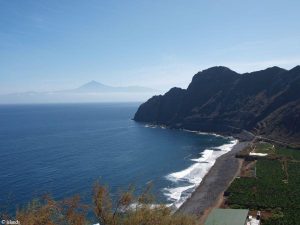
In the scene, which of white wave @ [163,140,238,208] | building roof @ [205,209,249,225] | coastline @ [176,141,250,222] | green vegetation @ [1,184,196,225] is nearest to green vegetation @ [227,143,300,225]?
coastline @ [176,141,250,222]

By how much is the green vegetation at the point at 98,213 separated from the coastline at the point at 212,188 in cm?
4122

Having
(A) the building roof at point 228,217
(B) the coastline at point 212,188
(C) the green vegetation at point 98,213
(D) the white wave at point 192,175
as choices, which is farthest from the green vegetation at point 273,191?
(C) the green vegetation at point 98,213

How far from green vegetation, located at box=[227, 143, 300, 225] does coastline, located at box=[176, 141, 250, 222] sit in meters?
3.95

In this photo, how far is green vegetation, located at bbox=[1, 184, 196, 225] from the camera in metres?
26.5

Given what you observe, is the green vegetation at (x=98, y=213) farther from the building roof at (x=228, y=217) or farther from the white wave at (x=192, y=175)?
the white wave at (x=192, y=175)

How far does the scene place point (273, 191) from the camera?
284 feet

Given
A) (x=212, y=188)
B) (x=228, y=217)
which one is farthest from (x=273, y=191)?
(x=228, y=217)

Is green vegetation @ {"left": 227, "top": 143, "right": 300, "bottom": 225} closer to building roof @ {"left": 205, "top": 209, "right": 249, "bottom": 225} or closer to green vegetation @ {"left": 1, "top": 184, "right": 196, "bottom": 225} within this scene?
building roof @ {"left": 205, "top": 209, "right": 249, "bottom": 225}

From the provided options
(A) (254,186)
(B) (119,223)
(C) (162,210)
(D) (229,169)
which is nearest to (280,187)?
(A) (254,186)

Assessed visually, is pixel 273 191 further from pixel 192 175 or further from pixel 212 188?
pixel 192 175

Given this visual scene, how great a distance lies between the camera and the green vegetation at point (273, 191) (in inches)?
2842

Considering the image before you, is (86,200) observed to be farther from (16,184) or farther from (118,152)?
(118,152)

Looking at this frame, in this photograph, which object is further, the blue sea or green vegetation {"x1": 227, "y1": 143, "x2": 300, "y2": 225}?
the blue sea

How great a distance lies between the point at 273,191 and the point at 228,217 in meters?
25.1
